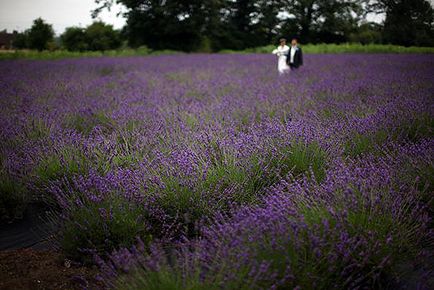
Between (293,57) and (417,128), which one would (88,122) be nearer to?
(417,128)

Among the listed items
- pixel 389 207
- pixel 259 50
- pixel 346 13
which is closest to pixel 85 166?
pixel 389 207

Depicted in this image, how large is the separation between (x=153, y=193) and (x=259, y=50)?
29.6 m

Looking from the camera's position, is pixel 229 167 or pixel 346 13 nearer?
pixel 229 167

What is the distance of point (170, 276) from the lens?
4.92 ft

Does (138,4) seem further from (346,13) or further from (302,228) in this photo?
(302,228)

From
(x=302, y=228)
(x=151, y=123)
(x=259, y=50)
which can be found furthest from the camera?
(x=259, y=50)

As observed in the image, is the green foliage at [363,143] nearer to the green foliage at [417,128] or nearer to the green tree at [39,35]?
the green foliage at [417,128]

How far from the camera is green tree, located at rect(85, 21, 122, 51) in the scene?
116 ft

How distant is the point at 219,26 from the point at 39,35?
17464 mm

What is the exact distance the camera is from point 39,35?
1302 inches

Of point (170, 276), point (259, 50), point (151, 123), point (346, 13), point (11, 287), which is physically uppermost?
point (346, 13)

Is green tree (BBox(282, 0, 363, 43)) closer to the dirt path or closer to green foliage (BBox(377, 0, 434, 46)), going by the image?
green foliage (BBox(377, 0, 434, 46))

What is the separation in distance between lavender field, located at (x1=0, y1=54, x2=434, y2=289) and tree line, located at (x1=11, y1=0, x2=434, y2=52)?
22885 mm

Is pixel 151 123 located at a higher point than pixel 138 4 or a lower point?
lower
